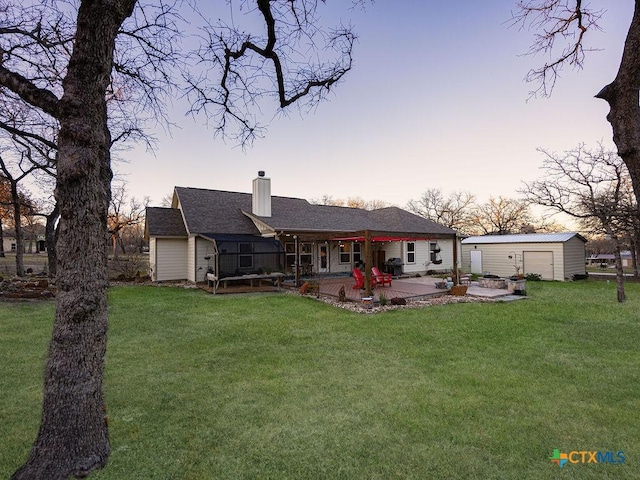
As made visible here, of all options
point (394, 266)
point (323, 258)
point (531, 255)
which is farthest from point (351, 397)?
point (531, 255)

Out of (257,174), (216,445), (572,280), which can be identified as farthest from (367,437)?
(572,280)

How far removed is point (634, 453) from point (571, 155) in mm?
18138

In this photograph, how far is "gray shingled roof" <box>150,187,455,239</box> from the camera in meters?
16.3

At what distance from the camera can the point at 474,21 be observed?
20.6 feet

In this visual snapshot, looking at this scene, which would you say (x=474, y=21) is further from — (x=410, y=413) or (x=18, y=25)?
(x=18, y=25)

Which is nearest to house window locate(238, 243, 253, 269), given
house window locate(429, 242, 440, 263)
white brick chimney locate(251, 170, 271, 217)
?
white brick chimney locate(251, 170, 271, 217)

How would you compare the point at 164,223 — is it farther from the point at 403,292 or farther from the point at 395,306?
the point at 395,306

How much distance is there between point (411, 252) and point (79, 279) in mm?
18540

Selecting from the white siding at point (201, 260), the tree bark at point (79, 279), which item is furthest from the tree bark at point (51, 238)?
the tree bark at point (79, 279)

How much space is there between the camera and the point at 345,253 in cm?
1928

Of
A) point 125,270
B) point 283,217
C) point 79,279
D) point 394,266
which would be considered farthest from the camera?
point 394,266

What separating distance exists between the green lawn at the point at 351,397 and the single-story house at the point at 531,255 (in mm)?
11403

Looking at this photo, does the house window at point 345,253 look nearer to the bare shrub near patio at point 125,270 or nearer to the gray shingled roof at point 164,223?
the gray shingled roof at point 164,223

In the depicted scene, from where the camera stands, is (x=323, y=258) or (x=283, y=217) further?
(x=323, y=258)
